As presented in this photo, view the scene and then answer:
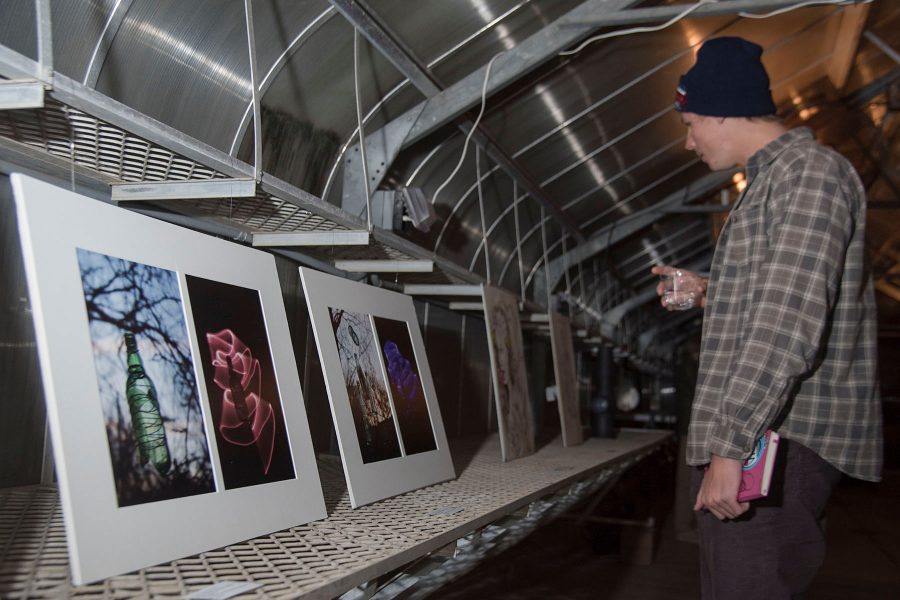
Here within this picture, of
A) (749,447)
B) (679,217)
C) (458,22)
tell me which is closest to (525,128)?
(458,22)

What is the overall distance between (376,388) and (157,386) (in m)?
0.96

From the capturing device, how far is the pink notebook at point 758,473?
1491 mm

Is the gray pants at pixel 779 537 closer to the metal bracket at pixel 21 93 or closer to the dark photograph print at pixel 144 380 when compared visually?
the dark photograph print at pixel 144 380

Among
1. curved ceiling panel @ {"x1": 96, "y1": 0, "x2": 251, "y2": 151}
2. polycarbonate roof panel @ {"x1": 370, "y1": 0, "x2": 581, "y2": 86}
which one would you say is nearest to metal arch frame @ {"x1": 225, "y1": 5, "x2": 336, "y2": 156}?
curved ceiling panel @ {"x1": 96, "y1": 0, "x2": 251, "y2": 151}

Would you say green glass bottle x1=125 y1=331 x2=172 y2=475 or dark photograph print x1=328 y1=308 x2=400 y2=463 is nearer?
green glass bottle x1=125 y1=331 x2=172 y2=475

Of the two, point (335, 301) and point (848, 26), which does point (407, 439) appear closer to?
point (335, 301)

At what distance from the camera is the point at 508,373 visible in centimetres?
370

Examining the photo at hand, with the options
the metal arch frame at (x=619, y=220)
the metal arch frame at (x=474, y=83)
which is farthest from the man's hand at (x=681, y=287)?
the metal arch frame at (x=619, y=220)

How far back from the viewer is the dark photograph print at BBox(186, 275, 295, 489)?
60.0 inches

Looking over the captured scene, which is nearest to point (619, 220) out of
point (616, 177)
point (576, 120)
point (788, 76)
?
point (616, 177)

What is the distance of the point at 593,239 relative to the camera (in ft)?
22.1

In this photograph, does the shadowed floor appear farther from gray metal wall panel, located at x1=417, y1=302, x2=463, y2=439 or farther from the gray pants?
the gray pants

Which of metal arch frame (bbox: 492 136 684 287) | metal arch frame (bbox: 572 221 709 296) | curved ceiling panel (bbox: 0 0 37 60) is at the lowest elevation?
curved ceiling panel (bbox: 0 0 37 60)

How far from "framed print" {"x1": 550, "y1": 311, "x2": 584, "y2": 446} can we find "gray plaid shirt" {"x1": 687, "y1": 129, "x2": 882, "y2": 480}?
2845mm
